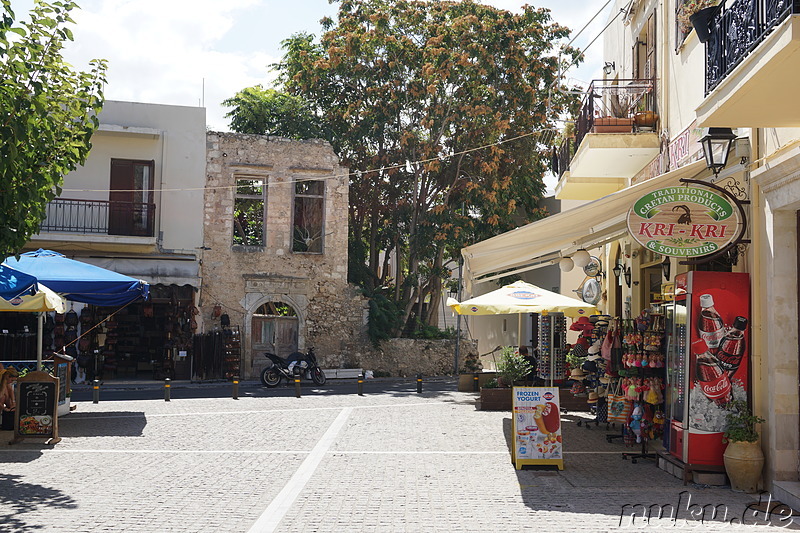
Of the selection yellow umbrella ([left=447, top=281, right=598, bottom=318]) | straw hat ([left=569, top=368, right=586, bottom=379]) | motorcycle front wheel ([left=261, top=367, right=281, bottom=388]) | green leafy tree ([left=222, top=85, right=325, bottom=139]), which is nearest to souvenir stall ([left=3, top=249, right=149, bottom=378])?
yellow umbrella ([left=447, top=281, right=598, bottom=318])

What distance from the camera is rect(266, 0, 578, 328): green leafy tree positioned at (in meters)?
25.3

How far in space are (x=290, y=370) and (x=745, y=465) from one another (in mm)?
15537

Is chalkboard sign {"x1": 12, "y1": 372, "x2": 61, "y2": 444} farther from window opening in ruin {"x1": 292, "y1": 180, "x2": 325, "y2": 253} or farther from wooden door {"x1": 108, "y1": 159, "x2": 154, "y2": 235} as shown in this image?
window opening in ruin {"x1": 292, "y1": 180, "x2": 325, "y2": 253}

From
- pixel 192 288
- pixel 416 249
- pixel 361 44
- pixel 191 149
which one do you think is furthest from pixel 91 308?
pixel 361 44

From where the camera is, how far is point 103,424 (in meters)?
13.5

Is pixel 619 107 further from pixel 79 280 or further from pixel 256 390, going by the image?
pixel 256 390

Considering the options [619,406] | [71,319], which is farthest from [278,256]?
[619,406]

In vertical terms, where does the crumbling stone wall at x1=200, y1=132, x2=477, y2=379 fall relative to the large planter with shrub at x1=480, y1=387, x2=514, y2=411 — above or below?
above

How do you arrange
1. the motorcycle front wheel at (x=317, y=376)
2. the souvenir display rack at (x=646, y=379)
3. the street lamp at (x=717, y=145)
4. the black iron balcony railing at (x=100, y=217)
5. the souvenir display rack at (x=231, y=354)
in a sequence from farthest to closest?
the souvenir display rack at (x=231, y=354) → the black iron balcony railing at (x=100, y=217) → the motorcycle front wheel at (x=317, y=376) → the souvenir display rack at (x=646, y=379) → the street lamp at (x=717, y=145)

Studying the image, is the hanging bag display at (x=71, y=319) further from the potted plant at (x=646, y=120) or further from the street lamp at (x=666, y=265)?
the street lamp at (x=666, y=265)

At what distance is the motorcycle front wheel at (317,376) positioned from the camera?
74.3ft

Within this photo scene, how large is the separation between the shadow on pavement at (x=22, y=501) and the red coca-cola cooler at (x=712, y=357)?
620cm

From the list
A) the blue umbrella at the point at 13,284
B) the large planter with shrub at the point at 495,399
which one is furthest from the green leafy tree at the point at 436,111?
the blue umbrella at the point at 13,284

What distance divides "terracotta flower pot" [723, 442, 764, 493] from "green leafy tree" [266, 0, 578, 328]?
17.3 meters
